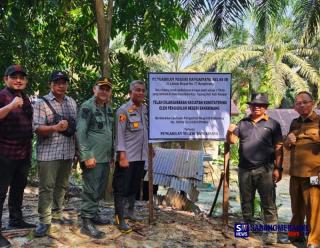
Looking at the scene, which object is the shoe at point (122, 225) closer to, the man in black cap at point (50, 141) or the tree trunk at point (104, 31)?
the man in black cap at point (50, 141)

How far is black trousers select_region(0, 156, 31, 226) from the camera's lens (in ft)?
14.2

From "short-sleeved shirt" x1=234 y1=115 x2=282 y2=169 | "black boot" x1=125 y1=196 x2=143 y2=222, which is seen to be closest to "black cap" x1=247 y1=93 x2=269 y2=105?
"short-sleeved shirt" x1=234 y1=115 x2=282 y2=169

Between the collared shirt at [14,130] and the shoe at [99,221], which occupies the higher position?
the collared shirt at [14,130]

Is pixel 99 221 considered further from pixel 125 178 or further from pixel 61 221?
pixel 125 178

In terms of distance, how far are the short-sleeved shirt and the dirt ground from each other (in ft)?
3.05

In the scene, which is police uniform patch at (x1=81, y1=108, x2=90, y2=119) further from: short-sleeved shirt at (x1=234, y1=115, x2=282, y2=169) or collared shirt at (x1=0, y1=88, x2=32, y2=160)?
short-sleeved shirt at (x1=234, y1=115, x2=282, y2=169)

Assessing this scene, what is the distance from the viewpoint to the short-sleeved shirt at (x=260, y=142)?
5180mm

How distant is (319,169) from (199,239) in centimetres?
158

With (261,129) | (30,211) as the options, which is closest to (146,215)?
(30,211)

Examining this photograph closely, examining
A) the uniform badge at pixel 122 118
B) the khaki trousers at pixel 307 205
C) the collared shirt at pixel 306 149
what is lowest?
the khaki trousers at pixel 307 205

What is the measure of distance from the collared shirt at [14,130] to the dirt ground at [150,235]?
0.90 metres

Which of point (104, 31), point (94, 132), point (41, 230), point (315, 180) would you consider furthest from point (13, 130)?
point (315, 180)

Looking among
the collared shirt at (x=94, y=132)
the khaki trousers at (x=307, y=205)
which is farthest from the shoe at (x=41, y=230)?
the khaki trousers at (x=307, y=205)

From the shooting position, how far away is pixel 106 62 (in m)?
6.70
